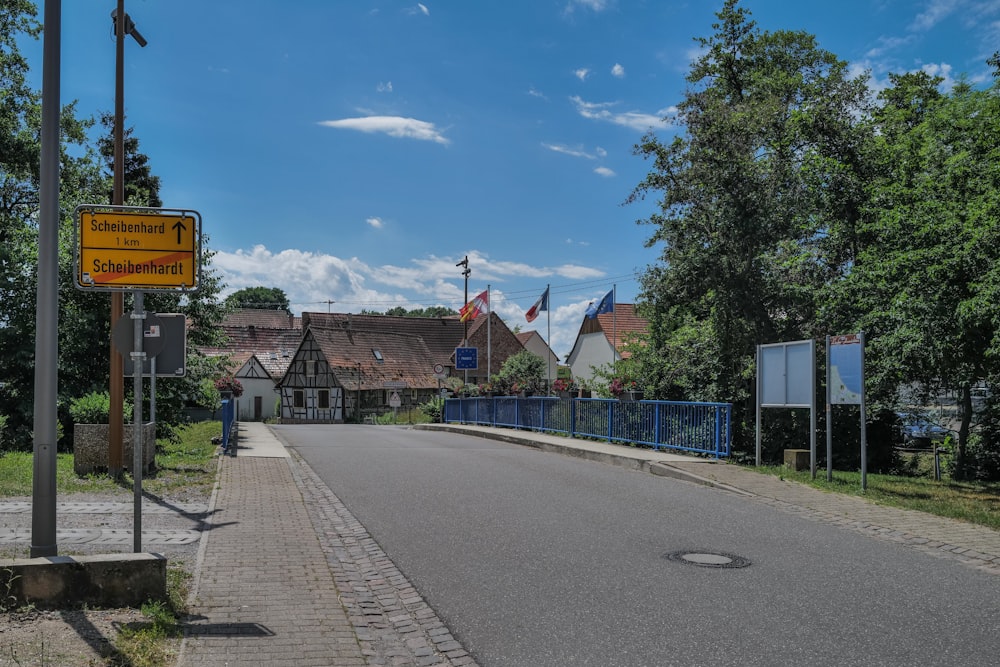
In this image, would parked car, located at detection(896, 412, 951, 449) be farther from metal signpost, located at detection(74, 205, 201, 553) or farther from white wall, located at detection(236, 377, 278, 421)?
white wall, located at detection(236, 377, 278, 421)

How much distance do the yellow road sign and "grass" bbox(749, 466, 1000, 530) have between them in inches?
356

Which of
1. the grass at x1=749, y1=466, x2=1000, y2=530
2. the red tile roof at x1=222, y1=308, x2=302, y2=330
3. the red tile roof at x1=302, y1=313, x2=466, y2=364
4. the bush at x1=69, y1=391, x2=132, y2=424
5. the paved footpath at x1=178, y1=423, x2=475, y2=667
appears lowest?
the grass at x1=749, y1=466, x2=1000, y2=530

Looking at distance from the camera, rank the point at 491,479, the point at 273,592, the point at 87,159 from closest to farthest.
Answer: the point at 273,592, the point at 491,479, the point at 87,159

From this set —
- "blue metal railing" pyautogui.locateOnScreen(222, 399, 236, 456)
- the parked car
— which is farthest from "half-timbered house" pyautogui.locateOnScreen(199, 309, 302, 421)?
the parked car

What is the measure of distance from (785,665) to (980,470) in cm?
1915

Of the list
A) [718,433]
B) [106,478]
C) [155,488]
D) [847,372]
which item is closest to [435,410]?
[718,433]

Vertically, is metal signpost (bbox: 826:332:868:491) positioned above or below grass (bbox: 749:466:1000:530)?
above

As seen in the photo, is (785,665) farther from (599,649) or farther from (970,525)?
(970,525)

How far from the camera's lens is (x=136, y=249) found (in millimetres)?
6668

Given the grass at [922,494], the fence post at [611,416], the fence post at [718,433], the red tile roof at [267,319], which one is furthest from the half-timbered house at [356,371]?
the grass at [922,494]

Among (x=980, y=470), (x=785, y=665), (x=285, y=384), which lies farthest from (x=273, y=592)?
(x=285, y=384)

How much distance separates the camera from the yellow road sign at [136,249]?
6.57 m

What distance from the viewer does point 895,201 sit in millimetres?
16156

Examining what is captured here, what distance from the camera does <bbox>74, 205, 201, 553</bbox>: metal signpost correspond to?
6.55m
